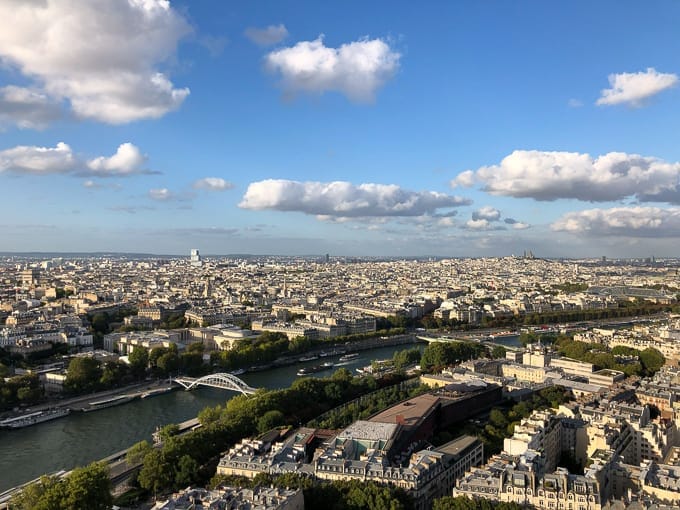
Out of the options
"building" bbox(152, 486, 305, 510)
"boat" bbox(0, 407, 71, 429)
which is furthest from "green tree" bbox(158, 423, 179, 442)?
"building" bbox(152, 486, 305, 510)

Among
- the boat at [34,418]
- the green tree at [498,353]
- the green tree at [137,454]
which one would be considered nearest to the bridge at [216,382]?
the boat at [34,418]

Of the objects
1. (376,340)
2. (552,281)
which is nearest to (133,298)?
(376,340)

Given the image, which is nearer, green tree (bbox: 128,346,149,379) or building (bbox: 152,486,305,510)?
building (bbox: 152,486,305,510)

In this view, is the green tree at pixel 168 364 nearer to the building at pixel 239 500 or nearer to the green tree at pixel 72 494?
the green tree at pixel 72 494

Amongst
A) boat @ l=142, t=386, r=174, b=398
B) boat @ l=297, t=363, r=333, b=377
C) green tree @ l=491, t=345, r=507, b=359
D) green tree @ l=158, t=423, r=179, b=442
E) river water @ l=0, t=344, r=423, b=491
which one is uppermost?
green tree @ l=491, t=345, r=507, b=359

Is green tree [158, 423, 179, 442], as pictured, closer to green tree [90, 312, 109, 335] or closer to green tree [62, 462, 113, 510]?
green tree [62, 462, 113, 510]

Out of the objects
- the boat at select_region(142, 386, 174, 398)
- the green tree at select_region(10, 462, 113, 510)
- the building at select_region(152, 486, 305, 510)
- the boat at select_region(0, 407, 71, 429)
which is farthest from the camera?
the boat at select_region(142, 386, 174, 398)
